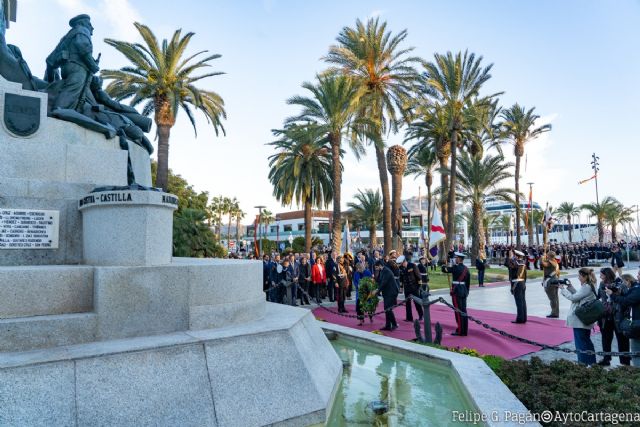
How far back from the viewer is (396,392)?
17.0 feet

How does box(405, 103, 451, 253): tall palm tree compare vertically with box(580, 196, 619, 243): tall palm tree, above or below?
→ above

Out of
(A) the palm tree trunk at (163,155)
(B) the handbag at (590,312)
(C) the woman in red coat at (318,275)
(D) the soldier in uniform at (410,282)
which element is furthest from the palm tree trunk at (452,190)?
(B) the handbag at (590,312)

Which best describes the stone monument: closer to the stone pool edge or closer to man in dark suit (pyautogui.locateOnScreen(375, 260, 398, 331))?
the stone pool edge

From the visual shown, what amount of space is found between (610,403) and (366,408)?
243 cm

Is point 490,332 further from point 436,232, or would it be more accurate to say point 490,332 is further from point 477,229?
point 477,229

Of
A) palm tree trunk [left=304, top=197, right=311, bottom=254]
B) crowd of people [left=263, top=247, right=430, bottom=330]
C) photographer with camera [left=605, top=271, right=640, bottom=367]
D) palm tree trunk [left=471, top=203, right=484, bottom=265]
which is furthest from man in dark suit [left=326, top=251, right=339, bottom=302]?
palm tree trunk [left=471, top=203, right=484, bottom=265]

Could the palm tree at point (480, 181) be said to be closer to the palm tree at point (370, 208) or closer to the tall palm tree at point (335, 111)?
the tall palm tree at point (335, 111)

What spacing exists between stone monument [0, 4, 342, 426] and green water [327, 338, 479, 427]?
33 centimetres

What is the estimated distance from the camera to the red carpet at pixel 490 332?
25.8 ft

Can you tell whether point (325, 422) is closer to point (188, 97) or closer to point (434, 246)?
point (434, 246)

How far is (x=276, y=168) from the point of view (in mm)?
32969

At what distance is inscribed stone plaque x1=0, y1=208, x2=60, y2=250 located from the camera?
4898 millimetres

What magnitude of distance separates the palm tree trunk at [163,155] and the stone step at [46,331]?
17.6m

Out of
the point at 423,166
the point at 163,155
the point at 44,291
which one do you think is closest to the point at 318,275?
the point at 44,291
